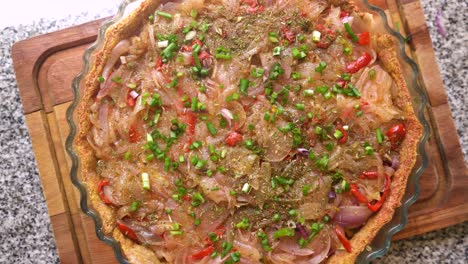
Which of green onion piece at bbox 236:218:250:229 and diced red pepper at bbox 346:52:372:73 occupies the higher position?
diced red pepper at bbox 346:52:372:73

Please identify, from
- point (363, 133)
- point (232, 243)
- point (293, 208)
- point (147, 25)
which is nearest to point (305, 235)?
point (293, 208)

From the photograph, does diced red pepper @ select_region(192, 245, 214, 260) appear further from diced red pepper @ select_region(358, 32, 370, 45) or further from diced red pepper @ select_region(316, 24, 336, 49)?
diced red pepper @ select_region(358, 32, 370, 45)

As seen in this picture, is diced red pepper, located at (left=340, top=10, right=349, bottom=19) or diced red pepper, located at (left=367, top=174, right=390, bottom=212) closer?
diced red pepper, located at (left=367, top=174, right=390, bottom=212)

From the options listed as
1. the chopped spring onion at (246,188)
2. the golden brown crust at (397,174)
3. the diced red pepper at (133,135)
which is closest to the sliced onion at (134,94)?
the diced red pepper at (133,135)

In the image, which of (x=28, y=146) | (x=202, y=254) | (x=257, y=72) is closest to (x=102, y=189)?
(x=202, y=254)

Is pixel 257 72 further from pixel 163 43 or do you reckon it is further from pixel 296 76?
pixel 163 43

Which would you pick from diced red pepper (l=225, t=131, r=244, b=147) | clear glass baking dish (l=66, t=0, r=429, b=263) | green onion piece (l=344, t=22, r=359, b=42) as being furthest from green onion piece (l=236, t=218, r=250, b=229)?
green onion piece (l=344, t=22, r=359, b=42)
